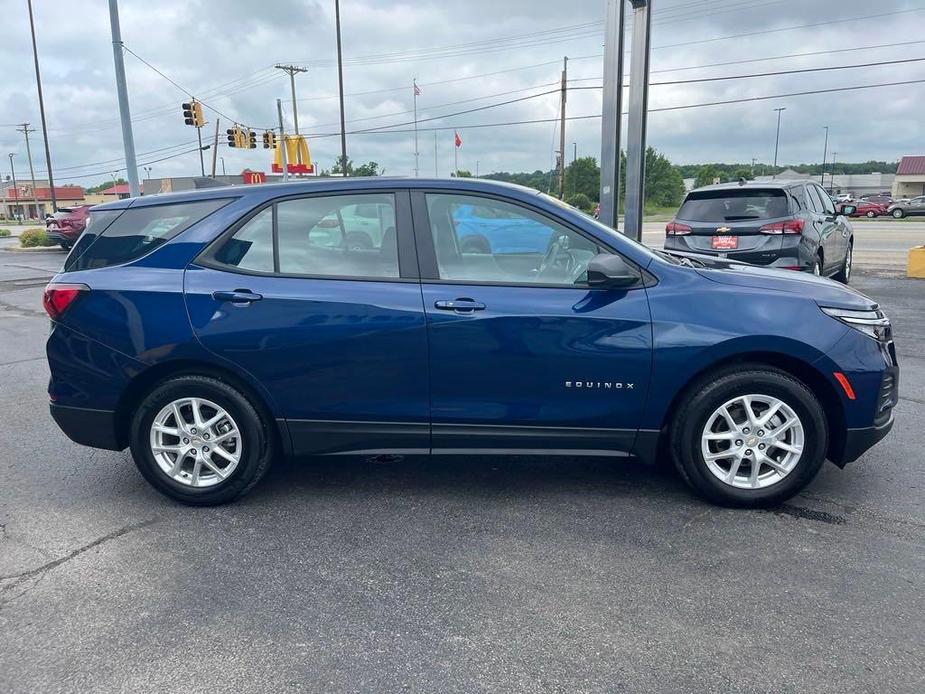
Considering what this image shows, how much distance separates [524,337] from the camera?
3607 millimetres

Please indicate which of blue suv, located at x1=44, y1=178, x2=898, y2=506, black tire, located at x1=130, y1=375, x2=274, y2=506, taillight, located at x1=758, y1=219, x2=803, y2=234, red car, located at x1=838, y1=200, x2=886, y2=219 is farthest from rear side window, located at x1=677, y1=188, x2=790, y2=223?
red car, located at x1=838, y1=200, x2=886, y2=219

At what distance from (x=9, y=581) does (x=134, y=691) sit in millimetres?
1178

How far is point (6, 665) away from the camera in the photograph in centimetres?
259

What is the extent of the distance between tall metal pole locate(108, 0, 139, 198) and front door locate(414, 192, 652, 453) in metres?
14.4

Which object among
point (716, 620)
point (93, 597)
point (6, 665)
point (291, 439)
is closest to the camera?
point (6, 665)

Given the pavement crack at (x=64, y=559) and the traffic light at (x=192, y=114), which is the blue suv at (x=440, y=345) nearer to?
the pavement crack at (x=64, y=559)

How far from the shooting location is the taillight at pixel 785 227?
8555 millimetres

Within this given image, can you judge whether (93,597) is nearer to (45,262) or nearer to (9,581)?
(9,581)

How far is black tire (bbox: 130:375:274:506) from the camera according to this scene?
3.78 metres

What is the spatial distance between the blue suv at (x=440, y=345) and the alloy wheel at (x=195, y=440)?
1cm

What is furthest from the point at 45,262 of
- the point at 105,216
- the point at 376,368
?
the point at 376,368

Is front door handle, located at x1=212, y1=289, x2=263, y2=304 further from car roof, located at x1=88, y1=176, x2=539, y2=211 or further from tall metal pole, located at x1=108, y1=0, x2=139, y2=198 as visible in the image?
tall metal pole, located at x1=108, y1=0, x2=139, y2=198

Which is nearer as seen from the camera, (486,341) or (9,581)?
(9,581)

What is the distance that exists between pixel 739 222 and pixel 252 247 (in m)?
6.80
